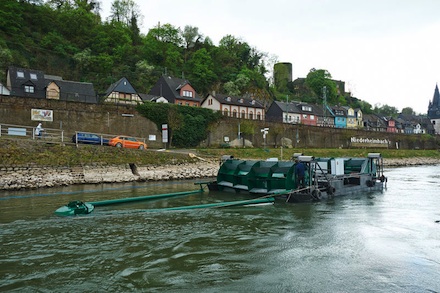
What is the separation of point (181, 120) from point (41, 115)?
16596 millimetres

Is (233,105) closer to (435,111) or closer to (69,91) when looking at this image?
(69,91)

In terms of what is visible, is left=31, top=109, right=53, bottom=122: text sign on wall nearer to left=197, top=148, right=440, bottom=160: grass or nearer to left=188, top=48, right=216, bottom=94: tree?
left=197, top=148, right=440, bottom=160: grass

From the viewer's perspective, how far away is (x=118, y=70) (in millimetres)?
75812

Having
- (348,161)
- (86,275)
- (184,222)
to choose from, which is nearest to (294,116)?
(348,161)

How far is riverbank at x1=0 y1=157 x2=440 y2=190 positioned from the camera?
22422 millimetres

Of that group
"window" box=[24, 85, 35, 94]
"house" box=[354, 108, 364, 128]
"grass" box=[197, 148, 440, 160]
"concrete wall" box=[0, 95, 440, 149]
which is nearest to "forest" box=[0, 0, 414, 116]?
"window" box=[24, 85, 35, 94]

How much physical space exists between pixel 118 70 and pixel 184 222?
7021 centimetres

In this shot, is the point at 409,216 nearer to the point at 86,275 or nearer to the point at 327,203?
the point at 327,203

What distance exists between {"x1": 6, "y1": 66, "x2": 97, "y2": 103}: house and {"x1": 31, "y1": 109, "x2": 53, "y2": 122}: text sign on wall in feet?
49.3

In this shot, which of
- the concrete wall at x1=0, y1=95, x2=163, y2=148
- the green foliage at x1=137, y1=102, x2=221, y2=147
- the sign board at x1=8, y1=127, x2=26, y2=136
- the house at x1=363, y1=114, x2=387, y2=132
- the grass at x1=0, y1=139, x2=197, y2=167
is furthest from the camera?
the house at x1=363, y1=114, x2=387, y2=132

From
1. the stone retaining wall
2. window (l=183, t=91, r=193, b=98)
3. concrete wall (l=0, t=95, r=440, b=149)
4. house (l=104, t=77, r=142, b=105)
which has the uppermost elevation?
window (l=183, t=91, r=193, b=98)

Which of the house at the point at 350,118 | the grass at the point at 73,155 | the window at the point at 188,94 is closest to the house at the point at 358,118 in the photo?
the house at the point at 350,118

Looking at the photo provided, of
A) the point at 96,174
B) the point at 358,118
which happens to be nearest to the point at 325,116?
the point at 358,118

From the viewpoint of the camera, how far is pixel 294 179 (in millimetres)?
17875
